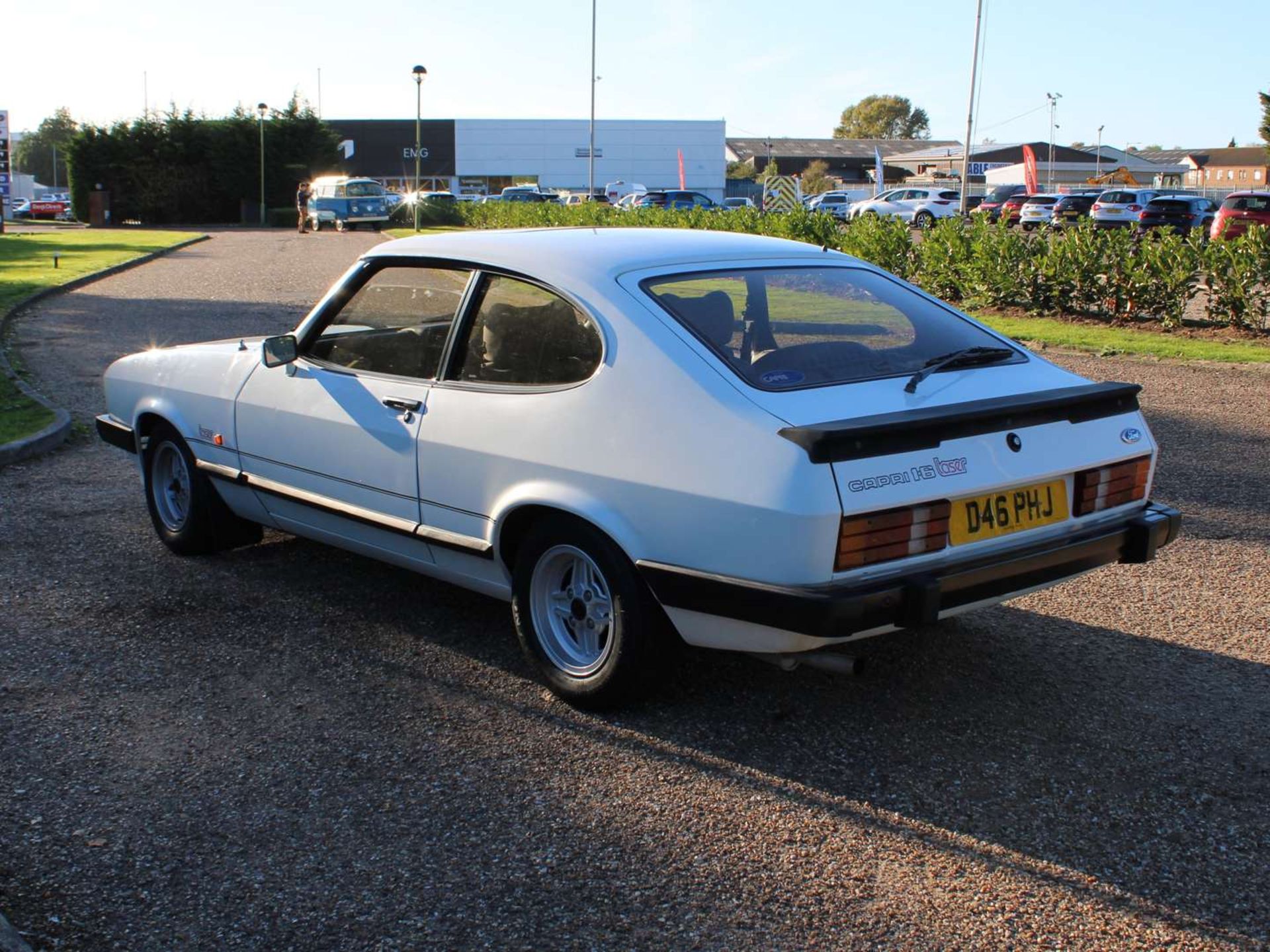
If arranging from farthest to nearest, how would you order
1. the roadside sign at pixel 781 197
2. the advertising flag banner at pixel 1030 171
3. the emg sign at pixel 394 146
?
the emg sign at pixel 394 146 < the advertising flag banner at pixel 1030 171 < the roadside sign at pixel 781 197

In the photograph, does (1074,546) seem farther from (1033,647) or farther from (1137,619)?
(1137,619)

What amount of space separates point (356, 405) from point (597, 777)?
1.79 m

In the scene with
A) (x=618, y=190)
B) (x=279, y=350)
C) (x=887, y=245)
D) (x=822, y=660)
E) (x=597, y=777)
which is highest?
(x=618, y=190)

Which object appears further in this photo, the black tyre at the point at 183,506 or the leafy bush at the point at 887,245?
the leafy bush at the point at 887,245

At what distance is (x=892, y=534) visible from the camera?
350cm

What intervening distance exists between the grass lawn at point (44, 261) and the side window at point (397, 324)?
422 cm

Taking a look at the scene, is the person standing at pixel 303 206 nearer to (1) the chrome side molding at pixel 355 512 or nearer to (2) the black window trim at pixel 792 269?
(1) the chrome side molding at pixel 355 512

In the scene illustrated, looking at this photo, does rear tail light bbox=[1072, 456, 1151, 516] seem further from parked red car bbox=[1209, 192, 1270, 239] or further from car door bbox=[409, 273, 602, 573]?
parked red car bbox=[1209, 192, 1270, 239]

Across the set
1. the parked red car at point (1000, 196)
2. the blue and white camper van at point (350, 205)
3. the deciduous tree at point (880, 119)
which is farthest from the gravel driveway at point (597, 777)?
the deciduous tree at point (880, 119)

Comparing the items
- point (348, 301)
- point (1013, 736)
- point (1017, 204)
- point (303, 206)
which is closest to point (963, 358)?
point (1013, 736)

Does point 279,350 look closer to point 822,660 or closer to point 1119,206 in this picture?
point 822,660

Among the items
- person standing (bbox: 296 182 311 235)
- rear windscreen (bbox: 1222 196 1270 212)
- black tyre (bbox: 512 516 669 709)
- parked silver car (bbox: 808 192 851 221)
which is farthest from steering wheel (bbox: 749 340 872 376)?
parked silver car (bbox: 808 192 851 221)

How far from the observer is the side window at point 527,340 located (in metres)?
4.07

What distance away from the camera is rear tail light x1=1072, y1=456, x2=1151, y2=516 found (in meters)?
3.98
